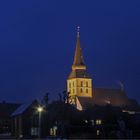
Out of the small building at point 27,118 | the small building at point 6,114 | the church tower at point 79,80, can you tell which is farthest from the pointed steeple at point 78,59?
the small building at point 27,118

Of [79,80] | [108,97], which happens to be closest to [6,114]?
[79,80]

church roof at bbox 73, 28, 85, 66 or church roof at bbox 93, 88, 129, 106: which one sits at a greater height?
church roof at bbox 73, 28, 85, 66

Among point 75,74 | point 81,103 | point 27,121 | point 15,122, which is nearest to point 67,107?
point 27,121

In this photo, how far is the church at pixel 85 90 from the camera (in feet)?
598

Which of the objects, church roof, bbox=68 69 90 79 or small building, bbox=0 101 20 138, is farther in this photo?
church roof, bbox=68 69 90 79

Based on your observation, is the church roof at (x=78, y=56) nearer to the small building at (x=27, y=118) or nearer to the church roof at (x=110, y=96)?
the church roof at (x=110, y=96)

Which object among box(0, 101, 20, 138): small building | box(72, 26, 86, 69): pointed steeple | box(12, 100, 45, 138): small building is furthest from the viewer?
box(72, 26, 86, 69): pointed steeple

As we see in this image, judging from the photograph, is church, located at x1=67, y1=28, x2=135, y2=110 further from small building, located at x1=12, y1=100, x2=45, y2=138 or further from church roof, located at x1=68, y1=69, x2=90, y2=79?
small building, located at x1=12, y1=100, x2=45, y2=138

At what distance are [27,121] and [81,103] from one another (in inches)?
2273

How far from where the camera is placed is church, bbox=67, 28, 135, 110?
7170 inches

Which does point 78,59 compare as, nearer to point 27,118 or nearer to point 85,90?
point 85,90

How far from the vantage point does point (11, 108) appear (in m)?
153

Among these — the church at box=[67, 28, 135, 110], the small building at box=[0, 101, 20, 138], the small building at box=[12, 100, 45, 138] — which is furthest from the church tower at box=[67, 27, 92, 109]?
the small building at box=[12, 100, 45, 138]

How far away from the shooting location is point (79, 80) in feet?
607
